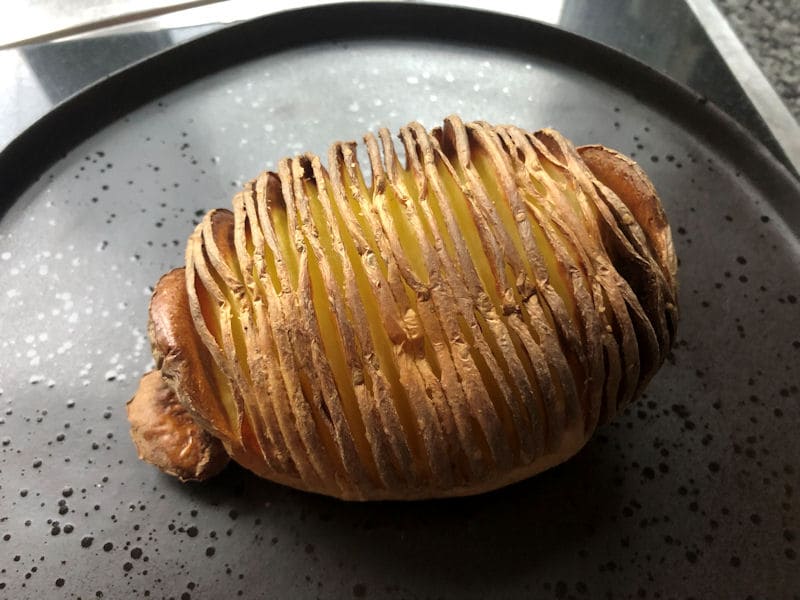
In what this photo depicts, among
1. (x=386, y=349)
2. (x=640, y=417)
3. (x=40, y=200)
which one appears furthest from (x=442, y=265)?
(x=40, y=200)

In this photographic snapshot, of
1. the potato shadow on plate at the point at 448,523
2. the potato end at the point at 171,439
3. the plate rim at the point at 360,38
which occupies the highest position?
the plate rim at the point at 360,38

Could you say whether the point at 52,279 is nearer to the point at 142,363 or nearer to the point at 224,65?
the point at 142,363

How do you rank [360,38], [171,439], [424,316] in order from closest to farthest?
1. [424,316]
2. [171,439]
3. [360,38]

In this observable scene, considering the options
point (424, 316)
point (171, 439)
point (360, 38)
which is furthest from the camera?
point (360, 38)

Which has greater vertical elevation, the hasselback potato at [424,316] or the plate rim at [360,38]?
the plate rim at [360,38]

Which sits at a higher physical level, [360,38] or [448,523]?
[360,38]

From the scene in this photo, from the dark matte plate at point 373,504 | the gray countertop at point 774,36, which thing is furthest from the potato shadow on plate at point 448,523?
the gray countertop at point 774,36

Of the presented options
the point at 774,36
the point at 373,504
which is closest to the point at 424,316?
the point at 373,504

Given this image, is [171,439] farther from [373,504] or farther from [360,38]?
[360,38]

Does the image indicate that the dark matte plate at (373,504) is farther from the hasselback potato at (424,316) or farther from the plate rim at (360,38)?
the hasselback potato at (424,316)
